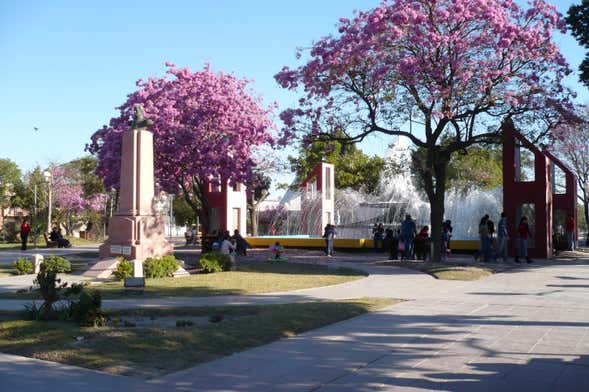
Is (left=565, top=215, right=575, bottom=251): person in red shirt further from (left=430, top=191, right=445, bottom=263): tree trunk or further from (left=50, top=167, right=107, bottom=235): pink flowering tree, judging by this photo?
(left=50, top=167, right=107, bottom=235): pink flowering tree

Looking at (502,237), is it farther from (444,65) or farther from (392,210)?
(392,210)

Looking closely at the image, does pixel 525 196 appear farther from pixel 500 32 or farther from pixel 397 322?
pixel 397 322

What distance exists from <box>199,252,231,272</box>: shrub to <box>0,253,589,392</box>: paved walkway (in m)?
6.65

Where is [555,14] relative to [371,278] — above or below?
above

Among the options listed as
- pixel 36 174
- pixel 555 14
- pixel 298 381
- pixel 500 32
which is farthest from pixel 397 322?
pixel 36 174

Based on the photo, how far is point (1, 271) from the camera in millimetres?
20469

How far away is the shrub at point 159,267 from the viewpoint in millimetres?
18131

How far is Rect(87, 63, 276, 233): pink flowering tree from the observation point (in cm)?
2898

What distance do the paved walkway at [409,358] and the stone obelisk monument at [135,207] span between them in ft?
23.8

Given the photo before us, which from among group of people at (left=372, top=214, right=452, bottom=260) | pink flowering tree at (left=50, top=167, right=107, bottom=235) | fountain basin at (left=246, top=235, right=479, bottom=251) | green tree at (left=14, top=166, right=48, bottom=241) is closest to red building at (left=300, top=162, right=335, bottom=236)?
fountain basin at (left=246, top=235, right=479, bottom=251)

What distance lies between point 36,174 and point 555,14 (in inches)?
1935

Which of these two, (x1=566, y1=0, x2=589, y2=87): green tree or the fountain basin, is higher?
(x1=566, y1=0, x2=589, y2=87): green tree

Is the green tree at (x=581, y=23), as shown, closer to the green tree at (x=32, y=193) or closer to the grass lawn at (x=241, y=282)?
the grass lawn at (x=241, y=282)

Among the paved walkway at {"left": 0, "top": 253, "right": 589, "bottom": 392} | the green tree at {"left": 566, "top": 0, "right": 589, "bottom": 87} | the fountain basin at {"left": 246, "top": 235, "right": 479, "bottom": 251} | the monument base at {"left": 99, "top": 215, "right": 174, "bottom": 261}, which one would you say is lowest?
the paved walkway at {"left": 0, "top": 253, "right": 589, "bottom": 392}
